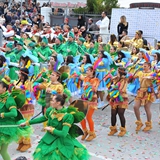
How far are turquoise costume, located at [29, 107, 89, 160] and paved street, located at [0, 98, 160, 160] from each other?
1.53 m

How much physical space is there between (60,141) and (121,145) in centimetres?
245

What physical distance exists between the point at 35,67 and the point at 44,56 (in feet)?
8.54

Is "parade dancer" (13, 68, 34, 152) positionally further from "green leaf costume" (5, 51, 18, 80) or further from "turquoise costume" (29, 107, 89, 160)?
"green leaf costume" (5, 51, 18, 80)

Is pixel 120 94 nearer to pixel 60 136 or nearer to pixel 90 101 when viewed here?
pixel 90 101

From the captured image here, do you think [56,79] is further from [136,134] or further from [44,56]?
[44,56]

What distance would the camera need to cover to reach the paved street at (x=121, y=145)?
19.9ft

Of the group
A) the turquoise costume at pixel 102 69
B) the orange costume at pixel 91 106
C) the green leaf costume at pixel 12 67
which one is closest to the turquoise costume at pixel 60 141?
the orange costume at pixel 91 106

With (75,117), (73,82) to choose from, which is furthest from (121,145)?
(75,117)

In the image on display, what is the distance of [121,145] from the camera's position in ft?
21.4

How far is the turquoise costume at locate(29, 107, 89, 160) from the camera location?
4.28 metres

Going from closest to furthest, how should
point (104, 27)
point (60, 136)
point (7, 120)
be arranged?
1. point (60, 136)
2. point (7, 120)
3. point (104, 27)

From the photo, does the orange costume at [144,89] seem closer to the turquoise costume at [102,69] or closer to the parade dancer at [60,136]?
the turquoise costume at [102,69]

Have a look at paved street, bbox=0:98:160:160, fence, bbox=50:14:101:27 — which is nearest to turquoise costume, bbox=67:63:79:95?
paved street, bbox=0:98:160:160

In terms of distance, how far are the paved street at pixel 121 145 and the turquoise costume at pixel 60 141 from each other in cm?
153
